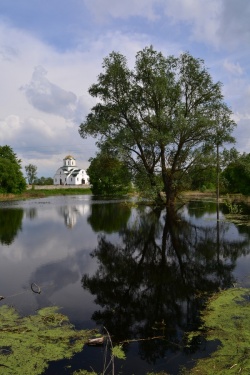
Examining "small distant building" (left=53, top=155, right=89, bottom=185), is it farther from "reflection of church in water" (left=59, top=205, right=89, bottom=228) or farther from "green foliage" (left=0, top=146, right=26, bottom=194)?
"reflection of church in water" (left=59, top=205, right=89, bottom=228)

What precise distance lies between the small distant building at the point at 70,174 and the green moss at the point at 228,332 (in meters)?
148

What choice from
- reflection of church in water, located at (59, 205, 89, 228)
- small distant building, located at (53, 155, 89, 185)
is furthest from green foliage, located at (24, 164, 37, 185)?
reflection of church in water, located at (59, 205, 89, 228)

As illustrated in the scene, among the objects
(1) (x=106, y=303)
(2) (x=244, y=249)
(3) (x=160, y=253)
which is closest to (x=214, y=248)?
(2) (x=244, y=249)

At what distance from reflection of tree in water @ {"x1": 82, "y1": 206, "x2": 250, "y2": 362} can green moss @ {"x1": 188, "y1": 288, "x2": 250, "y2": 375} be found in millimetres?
449

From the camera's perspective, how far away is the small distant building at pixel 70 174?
6173 inches

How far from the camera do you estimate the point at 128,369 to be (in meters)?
5.82

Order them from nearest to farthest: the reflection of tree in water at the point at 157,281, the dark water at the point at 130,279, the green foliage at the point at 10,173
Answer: the dark water at the point at 130,279 < the reflection of tree in water at the point at 157,281 < the green foliage at the point at 10,173

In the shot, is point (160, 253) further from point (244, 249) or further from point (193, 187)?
point (193, 187)

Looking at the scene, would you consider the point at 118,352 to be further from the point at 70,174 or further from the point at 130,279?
the point at 70,174

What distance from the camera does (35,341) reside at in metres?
6.75

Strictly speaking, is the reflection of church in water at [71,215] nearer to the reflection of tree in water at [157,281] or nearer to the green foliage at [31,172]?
the reflection of tree in water at [157,281]

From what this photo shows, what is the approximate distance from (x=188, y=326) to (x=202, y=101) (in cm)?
3017

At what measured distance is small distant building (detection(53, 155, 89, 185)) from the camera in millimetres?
156788

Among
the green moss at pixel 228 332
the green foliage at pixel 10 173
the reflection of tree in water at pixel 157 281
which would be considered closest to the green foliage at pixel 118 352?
the reflection of tree in water at pixel 157 281
